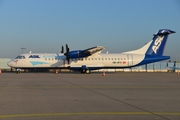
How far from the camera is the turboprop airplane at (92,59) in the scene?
113 ft

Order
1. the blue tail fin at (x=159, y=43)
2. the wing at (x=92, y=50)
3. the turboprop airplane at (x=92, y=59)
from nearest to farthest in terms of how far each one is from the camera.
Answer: the wing at (x=92, y=50)
the turboprop airplane at (x=92, y=59)
the blue tail fin at (x=159, y=43)

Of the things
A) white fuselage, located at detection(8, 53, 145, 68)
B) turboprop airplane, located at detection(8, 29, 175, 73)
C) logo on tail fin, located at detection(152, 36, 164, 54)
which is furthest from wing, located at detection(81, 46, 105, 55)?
logo on tail fin, located at detection(152, 36, 164, 54)

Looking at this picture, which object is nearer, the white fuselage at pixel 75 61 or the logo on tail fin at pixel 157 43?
the white fuselage at pixel 75 61

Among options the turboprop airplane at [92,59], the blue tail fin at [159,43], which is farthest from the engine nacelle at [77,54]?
the blue tail fin at [159,43]

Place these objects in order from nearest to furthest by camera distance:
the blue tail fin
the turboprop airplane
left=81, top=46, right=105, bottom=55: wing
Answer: left=81, top=46, right=105, bottom=55: wing < the turboprop airplane < the blue tail fin

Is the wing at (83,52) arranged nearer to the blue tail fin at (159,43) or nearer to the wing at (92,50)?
the wing at (92,50)

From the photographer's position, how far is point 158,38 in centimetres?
3734

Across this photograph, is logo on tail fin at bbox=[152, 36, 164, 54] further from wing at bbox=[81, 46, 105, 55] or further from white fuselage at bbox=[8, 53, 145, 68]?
wing at bbox=[81, 46, 105, 55]

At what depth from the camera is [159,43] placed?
3728cm

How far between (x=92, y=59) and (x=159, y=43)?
10.5 meters

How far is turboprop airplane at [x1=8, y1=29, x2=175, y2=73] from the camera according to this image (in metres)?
34.3

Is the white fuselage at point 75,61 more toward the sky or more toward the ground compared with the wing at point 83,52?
more toward the ground

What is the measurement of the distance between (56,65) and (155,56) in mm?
14634

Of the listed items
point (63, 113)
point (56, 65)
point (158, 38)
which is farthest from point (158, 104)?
point (158, 38)
